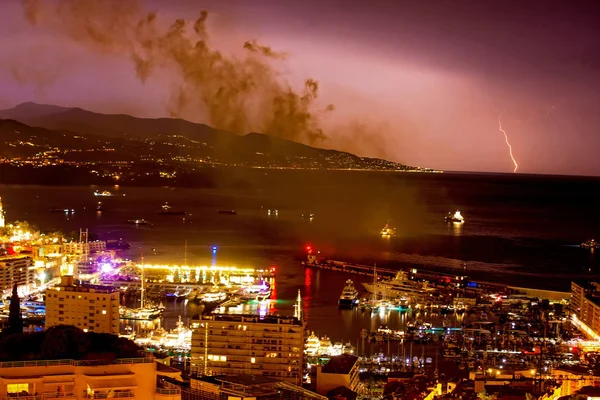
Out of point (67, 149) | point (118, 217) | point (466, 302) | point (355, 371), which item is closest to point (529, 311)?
point (466, 302)

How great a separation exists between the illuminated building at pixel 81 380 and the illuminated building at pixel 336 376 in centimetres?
376

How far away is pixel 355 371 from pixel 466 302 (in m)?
6.01

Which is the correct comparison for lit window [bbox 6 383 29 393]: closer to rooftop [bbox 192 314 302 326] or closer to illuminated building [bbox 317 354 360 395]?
illuminated building [bbox 317 354 360 395]

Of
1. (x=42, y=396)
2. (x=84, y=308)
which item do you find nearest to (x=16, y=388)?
(x=42, y=396)

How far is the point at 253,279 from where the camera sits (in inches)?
583

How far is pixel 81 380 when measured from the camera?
2654mm

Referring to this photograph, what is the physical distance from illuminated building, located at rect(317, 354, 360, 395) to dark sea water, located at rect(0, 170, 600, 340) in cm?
317

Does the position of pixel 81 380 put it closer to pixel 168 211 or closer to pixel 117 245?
pixel 117 245

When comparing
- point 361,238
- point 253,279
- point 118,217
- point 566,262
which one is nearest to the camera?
point 253,279

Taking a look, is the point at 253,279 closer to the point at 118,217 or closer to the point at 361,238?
the point at 361,238

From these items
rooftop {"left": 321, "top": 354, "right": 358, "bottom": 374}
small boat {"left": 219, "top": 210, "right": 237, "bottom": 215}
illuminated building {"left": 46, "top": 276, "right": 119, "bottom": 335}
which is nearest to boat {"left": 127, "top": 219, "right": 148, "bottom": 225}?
small boat {"left": 219, "top": 210, "right": 237, "bottom": 215}

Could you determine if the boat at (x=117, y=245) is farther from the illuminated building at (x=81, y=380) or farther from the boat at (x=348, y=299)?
the illuminated building at (x=81, y=380)

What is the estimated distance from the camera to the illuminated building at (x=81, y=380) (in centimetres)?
259

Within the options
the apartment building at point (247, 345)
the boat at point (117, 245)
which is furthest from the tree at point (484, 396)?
the boat at point (117, 245)
